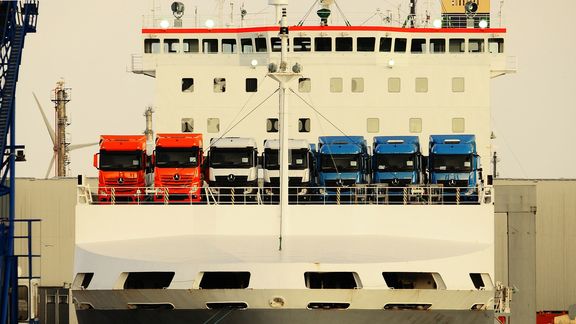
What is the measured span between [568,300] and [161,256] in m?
39.2

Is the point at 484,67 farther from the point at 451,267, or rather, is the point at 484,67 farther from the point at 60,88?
the point at 60,88

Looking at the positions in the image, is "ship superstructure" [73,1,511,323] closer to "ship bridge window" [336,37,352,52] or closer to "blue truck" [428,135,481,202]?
"ship bridge window" [336,37,352,52]

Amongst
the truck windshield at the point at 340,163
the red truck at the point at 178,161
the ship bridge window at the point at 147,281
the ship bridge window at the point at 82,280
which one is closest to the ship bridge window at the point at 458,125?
the truck windshield at the point at 340,163

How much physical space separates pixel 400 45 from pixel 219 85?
6459 millimetres

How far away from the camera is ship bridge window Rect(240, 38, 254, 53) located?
56250mm

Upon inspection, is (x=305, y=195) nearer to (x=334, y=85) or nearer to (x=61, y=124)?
(x=334, y=85)

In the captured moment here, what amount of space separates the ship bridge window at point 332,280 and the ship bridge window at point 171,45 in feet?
56.5

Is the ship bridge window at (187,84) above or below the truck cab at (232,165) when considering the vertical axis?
above

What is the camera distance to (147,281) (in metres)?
42.2

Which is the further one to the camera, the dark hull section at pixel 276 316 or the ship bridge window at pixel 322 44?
the ship bridge window at pixel 322 44

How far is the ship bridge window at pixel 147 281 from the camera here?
41969 mm

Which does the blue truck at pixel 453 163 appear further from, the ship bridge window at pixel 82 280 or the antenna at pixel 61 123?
the antenna at pixel 61 123

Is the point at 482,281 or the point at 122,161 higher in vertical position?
the point at 122,161

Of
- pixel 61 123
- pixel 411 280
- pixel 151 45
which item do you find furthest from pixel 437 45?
pixel 61 123
